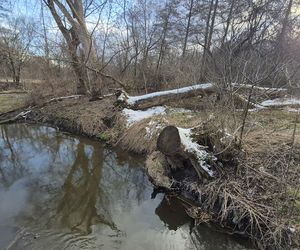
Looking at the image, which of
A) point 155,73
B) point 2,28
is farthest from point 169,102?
point 2,28

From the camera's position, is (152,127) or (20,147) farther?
Answer: (20,147)

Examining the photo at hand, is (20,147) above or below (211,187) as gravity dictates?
below

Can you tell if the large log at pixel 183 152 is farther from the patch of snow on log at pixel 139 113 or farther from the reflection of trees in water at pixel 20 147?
the reflection of trees in water at pixel 20 147

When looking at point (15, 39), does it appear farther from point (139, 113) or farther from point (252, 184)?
point (252, 184)

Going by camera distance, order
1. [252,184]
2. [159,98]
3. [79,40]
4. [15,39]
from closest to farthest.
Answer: [252,184] → [159,98] → [79,40] → [15,39]

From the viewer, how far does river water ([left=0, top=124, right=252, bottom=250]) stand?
11.8ft

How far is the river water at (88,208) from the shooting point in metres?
3.60

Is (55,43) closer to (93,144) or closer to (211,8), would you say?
(93,144)

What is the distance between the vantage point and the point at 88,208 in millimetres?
4406

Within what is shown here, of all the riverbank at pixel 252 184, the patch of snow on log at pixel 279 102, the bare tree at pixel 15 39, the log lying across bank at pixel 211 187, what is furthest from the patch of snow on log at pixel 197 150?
the bare tree at pixel 15 39

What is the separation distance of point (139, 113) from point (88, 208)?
4.18 meters

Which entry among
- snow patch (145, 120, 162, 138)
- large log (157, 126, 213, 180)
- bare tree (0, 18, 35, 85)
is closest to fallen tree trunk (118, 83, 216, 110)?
snow patch (145, 120, 162, 138)

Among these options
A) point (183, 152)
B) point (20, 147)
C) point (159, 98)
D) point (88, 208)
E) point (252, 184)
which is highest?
point (159, 98)

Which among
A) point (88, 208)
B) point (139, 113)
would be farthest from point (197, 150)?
point (139, 113)
